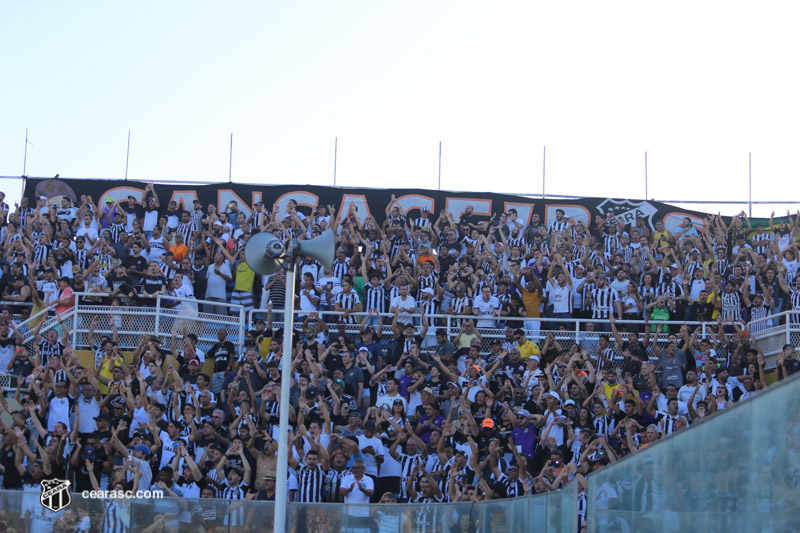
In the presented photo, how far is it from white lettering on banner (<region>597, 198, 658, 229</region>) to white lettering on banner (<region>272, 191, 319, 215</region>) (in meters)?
6.70

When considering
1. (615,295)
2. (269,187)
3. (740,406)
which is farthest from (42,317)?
(740,406)

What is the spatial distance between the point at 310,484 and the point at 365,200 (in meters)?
10.8

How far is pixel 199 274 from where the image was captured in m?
21.1

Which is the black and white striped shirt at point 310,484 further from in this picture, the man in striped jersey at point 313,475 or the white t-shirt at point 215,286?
the white t-shirt at point 215,286

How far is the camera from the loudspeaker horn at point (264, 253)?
430 inches

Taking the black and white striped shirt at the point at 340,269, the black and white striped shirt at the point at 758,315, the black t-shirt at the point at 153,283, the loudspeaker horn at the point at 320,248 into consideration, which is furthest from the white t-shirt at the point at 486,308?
the loudspeaker horn at the point at 320,248

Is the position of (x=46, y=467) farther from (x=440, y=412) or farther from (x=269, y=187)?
(x=269, y=187)

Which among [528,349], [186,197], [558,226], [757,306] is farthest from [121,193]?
[757,306]

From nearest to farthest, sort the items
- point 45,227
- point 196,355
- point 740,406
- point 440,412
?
1. point 740,406
2. point 440,412
3. point 196,355
4. point 45,227

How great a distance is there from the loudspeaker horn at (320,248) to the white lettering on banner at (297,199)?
43.8 ft

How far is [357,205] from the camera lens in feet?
80.7

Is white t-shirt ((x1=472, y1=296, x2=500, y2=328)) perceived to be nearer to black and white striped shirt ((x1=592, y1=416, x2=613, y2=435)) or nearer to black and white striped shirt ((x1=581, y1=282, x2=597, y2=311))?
black and white striped shirt ((x1=581, y1=282, x2=597, y2=311))

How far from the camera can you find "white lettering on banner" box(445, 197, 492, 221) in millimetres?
24505

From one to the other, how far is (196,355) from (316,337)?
2.16 meters
